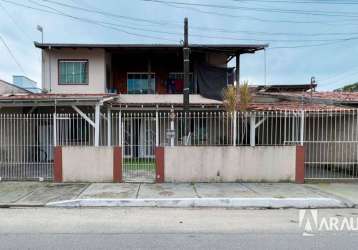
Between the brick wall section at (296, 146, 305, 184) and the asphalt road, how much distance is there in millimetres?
3372

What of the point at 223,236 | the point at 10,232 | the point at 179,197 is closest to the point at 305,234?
the point at 223,236

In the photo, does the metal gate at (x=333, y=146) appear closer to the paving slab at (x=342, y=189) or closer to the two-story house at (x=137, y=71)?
the paving slab at (x=342, y=189)

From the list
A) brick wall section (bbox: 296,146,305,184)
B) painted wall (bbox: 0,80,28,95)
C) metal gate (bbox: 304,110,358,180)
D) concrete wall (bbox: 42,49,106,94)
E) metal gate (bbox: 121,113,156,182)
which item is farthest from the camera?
concrete wall (bbox: 42,49,106,94)

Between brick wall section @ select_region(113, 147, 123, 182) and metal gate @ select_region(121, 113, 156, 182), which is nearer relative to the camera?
brick wall section @ select_region(113, 147, 123, 182)

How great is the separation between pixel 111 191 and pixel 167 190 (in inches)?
62.7

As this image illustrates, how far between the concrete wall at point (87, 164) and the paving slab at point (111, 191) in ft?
1.51

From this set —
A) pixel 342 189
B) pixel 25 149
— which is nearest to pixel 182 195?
pixel 342 189

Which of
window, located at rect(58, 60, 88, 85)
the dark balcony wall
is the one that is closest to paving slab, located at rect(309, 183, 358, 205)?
the dark balcony wall

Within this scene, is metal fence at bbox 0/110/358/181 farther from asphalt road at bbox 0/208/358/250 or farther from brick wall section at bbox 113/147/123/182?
asphalt road at bbox 0/208/358/250

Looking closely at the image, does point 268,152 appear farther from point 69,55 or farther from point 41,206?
point 69,55

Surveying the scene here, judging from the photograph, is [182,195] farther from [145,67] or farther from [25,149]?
[145,67]

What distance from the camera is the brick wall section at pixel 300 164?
1251 centimetres

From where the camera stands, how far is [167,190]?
11.1 meters

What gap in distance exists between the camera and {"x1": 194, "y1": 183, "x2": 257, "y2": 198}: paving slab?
10356 mm
